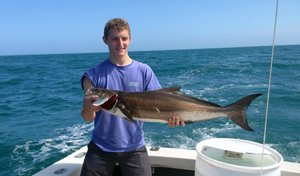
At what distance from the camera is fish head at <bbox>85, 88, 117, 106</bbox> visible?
289cm

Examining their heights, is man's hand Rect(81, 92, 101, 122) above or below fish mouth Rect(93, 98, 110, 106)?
below

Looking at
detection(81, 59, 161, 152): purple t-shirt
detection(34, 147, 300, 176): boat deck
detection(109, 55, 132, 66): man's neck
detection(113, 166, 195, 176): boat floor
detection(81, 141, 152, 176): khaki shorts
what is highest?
detection(109, 55, 132, 66): man's neck

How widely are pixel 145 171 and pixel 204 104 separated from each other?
0.91m

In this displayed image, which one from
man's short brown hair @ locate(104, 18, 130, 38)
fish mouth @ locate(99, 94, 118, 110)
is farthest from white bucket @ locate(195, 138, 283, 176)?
man's short brown hair @ locate(104, 18, 130, 38)

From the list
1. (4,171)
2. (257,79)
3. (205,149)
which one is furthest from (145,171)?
(257,79)

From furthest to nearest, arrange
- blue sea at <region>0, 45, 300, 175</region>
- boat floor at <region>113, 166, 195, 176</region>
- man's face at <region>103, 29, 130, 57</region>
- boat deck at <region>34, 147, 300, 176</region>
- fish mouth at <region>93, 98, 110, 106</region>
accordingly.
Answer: blue sea at <region>0, 45, 300, 175</region> < boat floor at <region>113, 166, 195, 176</region> < boat deck at <region>34, 147, 300, 176</region> < man's face at <region>103, 29, 130, 57</region> < fish mouth at <region>93, 98, 110, 106</region>

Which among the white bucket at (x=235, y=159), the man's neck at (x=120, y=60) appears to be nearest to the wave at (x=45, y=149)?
the man's neck at (x=120, y=60)

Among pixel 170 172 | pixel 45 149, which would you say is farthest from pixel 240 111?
pixel 45 149

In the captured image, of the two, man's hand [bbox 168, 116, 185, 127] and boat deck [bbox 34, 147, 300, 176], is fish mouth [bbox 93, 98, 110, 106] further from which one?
boat deck [bbox 34, 147, 300, 176]

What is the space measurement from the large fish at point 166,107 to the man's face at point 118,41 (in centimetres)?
44

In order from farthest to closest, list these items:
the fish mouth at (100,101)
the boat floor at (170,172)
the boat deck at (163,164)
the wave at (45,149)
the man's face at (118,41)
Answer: the wave at (45,149), the boat floor at (170,172), the boat deck at (163,164), the man's face at (118,41), the fish mouth at (100,101)

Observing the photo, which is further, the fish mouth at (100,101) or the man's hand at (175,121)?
the man's hand at (175,121)

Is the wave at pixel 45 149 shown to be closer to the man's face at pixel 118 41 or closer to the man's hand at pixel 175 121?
the man's face at pixel 118 41

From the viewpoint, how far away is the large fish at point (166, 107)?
2959 mm
